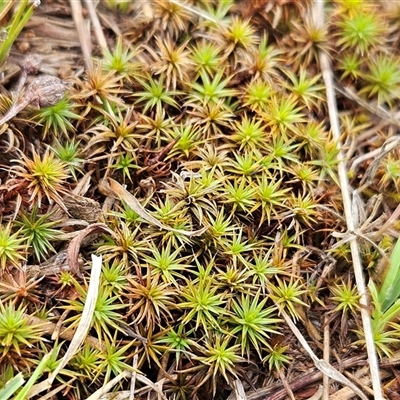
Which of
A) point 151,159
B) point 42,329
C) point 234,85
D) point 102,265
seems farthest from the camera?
point 234,85

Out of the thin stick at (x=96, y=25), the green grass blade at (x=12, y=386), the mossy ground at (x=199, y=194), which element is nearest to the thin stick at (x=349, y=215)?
the mossy ground at (x=199, y=194)

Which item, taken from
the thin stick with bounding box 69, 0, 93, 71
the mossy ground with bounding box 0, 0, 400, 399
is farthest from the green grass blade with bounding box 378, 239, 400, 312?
the thin stick with bounding box 69, 0, 93, 71

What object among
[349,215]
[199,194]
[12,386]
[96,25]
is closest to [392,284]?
[349,215]

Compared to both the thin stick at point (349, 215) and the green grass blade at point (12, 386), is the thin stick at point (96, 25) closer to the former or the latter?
the thin stick at point (349, 215)

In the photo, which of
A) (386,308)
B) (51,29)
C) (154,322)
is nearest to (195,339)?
(154,322)

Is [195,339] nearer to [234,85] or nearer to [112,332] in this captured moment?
[112,332]

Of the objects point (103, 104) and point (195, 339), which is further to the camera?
point (103, 104)
